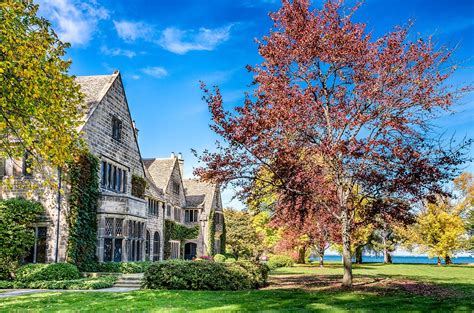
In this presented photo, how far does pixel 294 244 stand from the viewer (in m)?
44.3

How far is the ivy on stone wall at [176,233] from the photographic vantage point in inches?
1602

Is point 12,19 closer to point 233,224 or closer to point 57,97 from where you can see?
point 57,97

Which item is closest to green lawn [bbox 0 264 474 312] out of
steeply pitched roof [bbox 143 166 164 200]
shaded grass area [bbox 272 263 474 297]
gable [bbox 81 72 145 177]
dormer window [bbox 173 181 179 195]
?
shaded grass area [bbox 272 263 474 297]

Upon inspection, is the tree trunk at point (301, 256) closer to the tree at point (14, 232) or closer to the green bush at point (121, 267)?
the green bush at point (121, 267)

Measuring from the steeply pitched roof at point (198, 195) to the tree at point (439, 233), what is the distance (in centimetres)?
2354

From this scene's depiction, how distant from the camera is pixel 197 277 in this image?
17.5 meters

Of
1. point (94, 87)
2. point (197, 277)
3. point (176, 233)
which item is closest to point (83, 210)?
point (94, 87)

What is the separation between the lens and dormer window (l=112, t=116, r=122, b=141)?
91.1 feet

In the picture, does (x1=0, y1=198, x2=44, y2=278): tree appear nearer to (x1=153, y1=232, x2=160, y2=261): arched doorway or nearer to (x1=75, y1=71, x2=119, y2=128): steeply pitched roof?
(x1=75, y1=71, x2=119, y2=128): steeply pitched roof

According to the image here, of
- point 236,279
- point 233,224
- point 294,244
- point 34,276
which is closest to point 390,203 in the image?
point 236,279

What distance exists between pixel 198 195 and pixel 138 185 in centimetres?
2077

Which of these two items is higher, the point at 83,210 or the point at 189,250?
the point at 83,210

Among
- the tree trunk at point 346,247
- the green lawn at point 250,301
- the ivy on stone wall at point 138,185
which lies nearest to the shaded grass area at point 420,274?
the green lawn at point 250,301

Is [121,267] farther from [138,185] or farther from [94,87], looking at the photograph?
[94,87]
